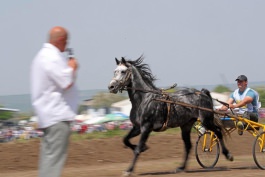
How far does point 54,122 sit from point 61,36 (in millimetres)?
883

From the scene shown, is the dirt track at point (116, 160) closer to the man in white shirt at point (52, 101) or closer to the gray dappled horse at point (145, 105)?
the gray dappled horse at point (145, 105)

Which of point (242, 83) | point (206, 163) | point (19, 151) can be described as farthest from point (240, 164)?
point (19, 151)

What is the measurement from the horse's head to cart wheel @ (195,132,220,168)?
7.60 feet

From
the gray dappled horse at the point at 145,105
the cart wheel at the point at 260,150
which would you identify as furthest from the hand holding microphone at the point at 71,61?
the cart wheel at the point at 260,150

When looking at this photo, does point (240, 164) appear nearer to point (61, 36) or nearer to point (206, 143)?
point (206, 143)

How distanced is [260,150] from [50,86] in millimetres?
6711

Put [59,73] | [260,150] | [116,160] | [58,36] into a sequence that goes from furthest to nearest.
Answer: [116,160] → [260,150] → [58,36] → [59,73]

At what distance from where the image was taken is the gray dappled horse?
10.2 metres

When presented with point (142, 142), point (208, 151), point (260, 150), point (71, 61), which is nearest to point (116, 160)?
point (208, 151)

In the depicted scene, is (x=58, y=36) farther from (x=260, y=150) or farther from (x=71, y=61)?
(x=260, y=150)

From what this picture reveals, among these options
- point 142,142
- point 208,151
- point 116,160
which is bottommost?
point 116,160

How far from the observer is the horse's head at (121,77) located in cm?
1025

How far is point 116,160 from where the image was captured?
1346cm

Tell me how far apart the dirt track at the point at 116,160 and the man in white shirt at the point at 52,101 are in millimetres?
4654
